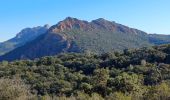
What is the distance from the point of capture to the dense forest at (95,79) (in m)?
47.7

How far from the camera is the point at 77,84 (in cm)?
6906

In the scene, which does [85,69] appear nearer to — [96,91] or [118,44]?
[96,91]

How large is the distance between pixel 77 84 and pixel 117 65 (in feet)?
59.8

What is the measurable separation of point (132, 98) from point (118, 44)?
132 metres

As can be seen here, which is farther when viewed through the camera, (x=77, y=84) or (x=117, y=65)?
(x=117, y=65)

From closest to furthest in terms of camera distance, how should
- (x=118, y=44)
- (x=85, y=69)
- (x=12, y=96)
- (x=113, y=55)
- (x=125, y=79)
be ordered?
(x=12, y=96), (x=125, y=79), (x=85, y=69), (x=113, y=55), (x=118, y=44)

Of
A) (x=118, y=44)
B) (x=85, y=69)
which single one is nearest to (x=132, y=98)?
(x=85, y=69)

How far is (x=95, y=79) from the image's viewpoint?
65.5 metres

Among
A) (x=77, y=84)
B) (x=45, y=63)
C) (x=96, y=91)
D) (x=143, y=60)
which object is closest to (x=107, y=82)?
(x=96, y=91)

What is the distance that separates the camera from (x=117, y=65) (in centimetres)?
8525

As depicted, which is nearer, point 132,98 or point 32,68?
point 132,98

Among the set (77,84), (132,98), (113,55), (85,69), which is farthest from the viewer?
(113,55)

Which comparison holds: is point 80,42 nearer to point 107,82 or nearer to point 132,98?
point 107,82

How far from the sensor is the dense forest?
47.7m
